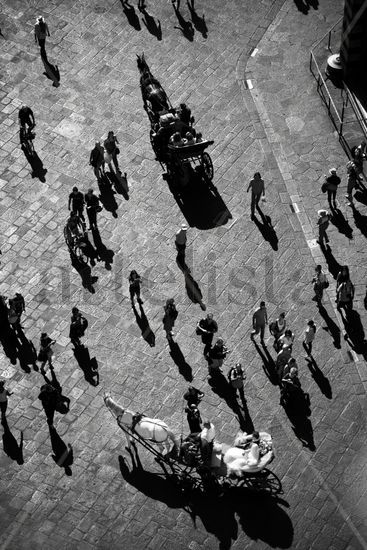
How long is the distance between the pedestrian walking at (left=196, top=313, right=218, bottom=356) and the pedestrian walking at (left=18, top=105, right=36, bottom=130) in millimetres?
11153

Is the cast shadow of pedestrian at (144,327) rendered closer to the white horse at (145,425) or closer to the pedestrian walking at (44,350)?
the pedestrian walking at (44,350)

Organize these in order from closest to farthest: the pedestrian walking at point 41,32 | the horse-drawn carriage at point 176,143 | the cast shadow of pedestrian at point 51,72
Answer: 1. the horse-drawn carriage at point 176,143
2. the cast shadow of pedestrian at point 51,72
3. the pedestrian walking at point 41,32

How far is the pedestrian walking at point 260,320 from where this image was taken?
38969 millimetres

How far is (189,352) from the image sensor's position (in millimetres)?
39438

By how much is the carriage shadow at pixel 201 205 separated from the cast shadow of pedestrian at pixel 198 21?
26.2 ft

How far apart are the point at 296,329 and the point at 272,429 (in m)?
3.83

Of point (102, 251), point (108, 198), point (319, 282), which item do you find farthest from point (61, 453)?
point (108, 198)

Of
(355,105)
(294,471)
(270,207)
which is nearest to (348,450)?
(294,471)

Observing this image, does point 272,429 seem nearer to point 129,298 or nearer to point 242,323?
point 242,323

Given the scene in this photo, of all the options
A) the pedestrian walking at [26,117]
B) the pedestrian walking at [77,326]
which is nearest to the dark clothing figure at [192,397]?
the pedestrian walking at [77,326]

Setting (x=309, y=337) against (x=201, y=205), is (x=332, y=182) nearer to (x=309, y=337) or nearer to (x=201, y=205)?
(x=201, y=205)

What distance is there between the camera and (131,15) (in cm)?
5003

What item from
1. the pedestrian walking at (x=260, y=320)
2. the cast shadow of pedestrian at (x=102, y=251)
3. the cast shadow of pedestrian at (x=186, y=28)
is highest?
the cast shadow of pedestrian at (x=186, y=28)

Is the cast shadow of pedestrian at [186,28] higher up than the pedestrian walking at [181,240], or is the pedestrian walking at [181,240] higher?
the cast shadow of pedestrian at [186,28]
